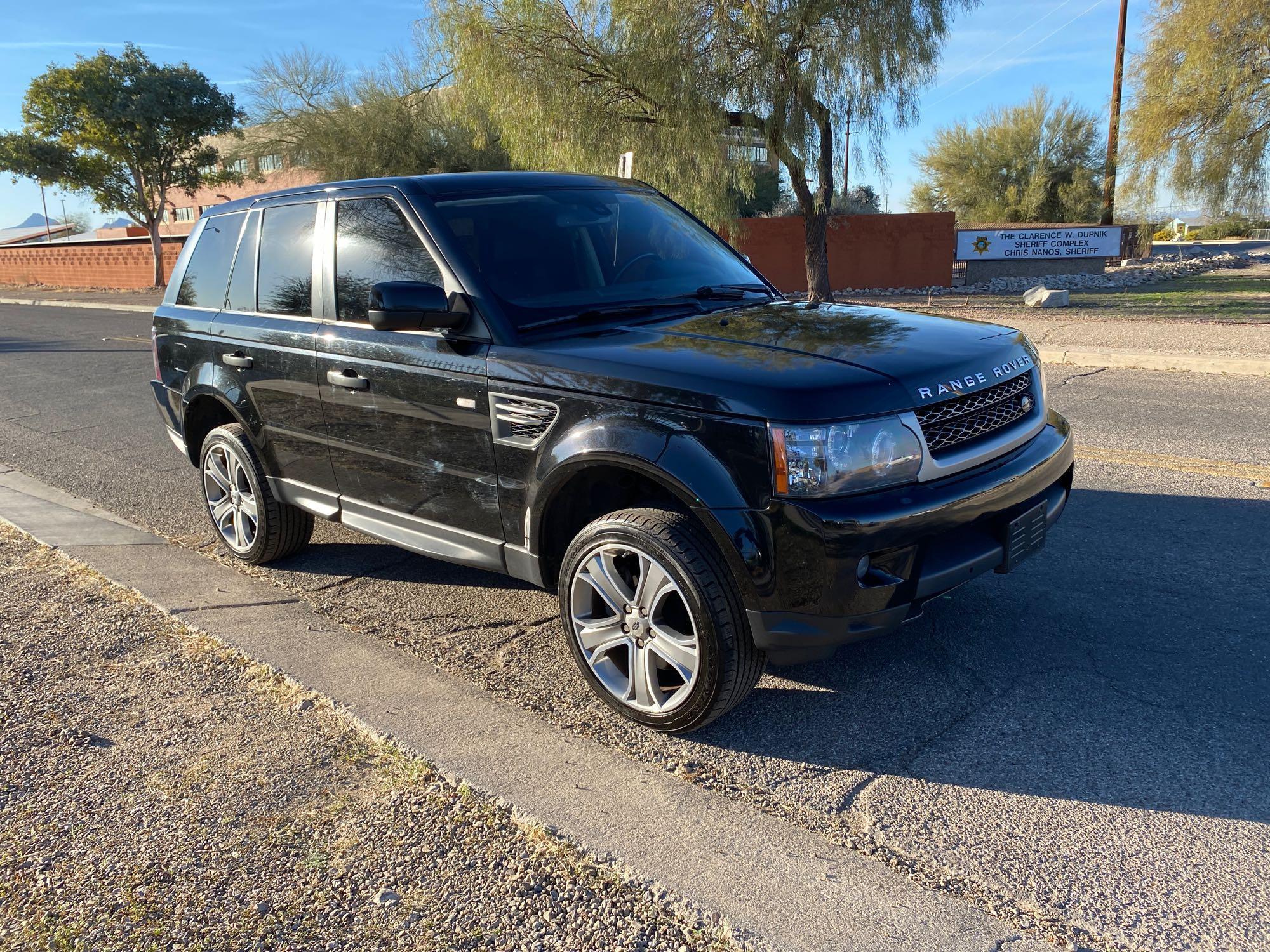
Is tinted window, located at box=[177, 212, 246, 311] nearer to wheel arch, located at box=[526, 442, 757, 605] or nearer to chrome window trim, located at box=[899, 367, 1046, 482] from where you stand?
wheel arch, located at box=[526, 442, 757, 605]

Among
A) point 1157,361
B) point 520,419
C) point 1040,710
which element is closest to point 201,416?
point 520,419

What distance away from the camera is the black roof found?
162 inches

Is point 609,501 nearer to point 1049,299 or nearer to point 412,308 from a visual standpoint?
point 412,308

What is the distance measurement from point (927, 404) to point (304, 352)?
279cm

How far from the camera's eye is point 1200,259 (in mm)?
32906

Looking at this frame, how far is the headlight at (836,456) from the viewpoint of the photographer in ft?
9.48

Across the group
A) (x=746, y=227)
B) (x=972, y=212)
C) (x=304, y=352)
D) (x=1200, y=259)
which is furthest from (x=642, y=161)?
(x=972, y=212)

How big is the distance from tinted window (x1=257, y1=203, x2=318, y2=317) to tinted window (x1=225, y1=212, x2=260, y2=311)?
0.22 ft

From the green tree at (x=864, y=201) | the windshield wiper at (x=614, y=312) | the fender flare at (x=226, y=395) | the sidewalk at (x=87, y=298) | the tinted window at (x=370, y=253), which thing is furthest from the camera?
the green tree at (x=864, y=201)

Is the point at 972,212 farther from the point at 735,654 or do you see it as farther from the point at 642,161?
the point at 735,654

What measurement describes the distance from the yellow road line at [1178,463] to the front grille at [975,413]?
3.11m

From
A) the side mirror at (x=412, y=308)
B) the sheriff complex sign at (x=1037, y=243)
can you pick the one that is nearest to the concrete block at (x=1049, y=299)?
the sheriff complex sign at (x=1037, y=243)

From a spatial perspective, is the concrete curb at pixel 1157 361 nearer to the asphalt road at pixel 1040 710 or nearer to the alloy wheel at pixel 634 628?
the asphalt road at pixel 1040 710

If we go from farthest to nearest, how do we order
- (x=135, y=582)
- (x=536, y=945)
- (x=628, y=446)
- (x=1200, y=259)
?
(x=1200, y=259) < (x=135, y=582) < (x=628, y=446) < (x=536, y=945)
